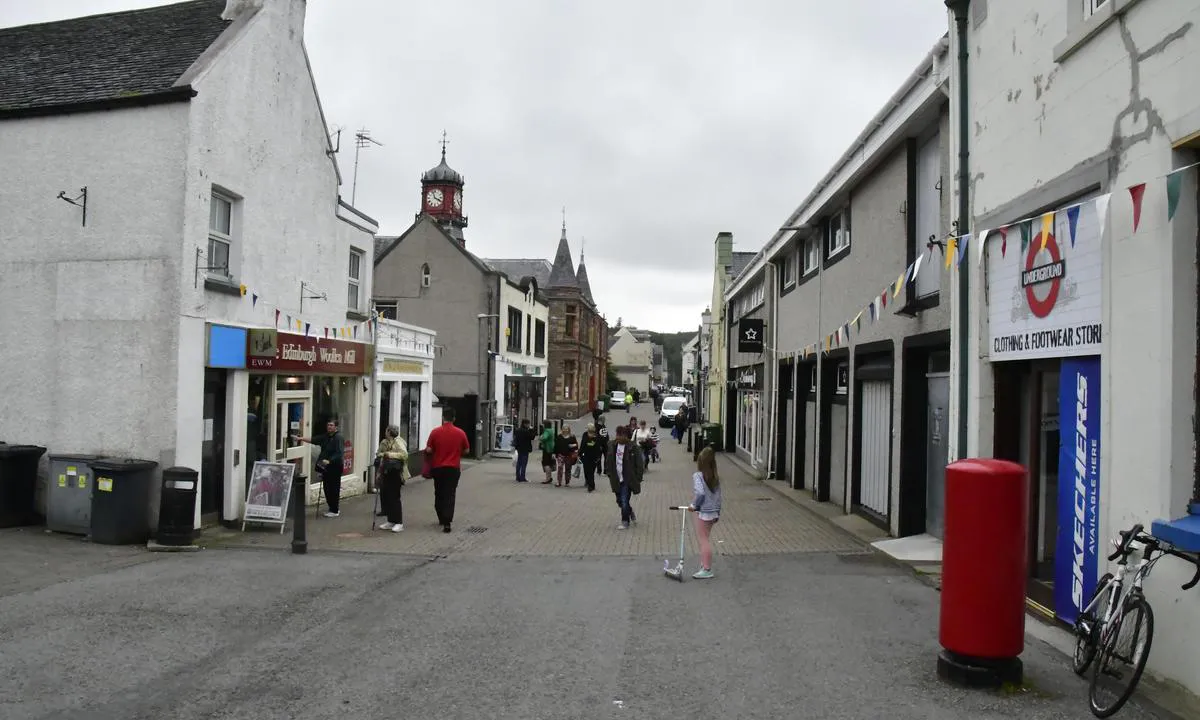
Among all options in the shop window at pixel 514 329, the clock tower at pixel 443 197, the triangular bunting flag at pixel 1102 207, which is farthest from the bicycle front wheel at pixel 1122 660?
the clock tower at pixel 443 197

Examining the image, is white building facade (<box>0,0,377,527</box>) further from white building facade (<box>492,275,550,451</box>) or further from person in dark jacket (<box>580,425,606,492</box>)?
white building facade (<box>492,275,550,451</box>)

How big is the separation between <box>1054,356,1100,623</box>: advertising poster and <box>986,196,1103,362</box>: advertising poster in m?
0.24

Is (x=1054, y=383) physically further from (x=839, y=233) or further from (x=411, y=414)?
(x=411, y=414)

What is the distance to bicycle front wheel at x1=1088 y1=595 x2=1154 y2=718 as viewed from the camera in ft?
16.2

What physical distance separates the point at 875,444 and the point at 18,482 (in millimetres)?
12189

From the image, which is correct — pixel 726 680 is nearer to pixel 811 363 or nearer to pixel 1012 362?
pixel 1012 362

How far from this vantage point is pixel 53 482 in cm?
1126

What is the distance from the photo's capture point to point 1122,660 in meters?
5.47

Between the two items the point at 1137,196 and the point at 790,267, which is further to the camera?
the point at 790,267

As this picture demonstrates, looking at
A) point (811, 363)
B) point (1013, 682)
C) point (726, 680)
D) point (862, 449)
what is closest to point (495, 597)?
point (726, 680)

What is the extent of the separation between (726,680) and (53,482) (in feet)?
31.5

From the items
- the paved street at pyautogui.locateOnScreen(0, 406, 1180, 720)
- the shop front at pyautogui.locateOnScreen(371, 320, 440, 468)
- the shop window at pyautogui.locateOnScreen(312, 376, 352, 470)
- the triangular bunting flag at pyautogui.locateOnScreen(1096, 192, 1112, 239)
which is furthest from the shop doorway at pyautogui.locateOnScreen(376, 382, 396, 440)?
the triangular bunting flag at pyautogui.locateOnScreen(1096, 192, 1112, 239)

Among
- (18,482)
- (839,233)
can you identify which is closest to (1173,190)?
(839,233)

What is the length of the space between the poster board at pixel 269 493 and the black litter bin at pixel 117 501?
6.16 feet
